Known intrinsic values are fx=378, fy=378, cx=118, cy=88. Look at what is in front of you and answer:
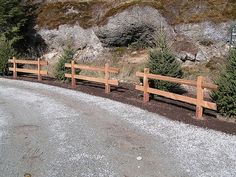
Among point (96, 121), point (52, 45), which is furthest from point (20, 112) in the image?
point (52, 45)

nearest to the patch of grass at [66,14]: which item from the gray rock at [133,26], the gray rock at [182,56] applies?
the gray rock at [133,26]

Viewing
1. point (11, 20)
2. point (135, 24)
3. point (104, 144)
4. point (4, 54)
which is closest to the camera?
point (104, 144)

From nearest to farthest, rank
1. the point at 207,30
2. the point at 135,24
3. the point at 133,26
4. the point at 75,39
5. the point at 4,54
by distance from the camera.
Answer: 1. the point at 207,30
2. the point at 4,54
3. the point at 135,24
4. the point at 133,26
5. the point at 75,39

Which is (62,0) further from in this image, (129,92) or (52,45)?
(129,92)

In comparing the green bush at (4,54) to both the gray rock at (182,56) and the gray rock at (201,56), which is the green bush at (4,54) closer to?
the gray rock at (182,56)

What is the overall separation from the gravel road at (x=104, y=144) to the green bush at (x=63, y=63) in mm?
5558

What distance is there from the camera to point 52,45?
82.5 ft

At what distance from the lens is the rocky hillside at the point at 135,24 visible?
60.1 feet

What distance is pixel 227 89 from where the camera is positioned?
9.95 metres

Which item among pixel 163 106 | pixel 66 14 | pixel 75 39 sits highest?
pixel 66 14

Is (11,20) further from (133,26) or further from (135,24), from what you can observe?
(135,24)

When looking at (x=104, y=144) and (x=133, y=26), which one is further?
(x=133, y=26)

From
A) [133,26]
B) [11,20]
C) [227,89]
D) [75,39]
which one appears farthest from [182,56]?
[11,20]

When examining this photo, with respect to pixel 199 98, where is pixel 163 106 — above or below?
below
